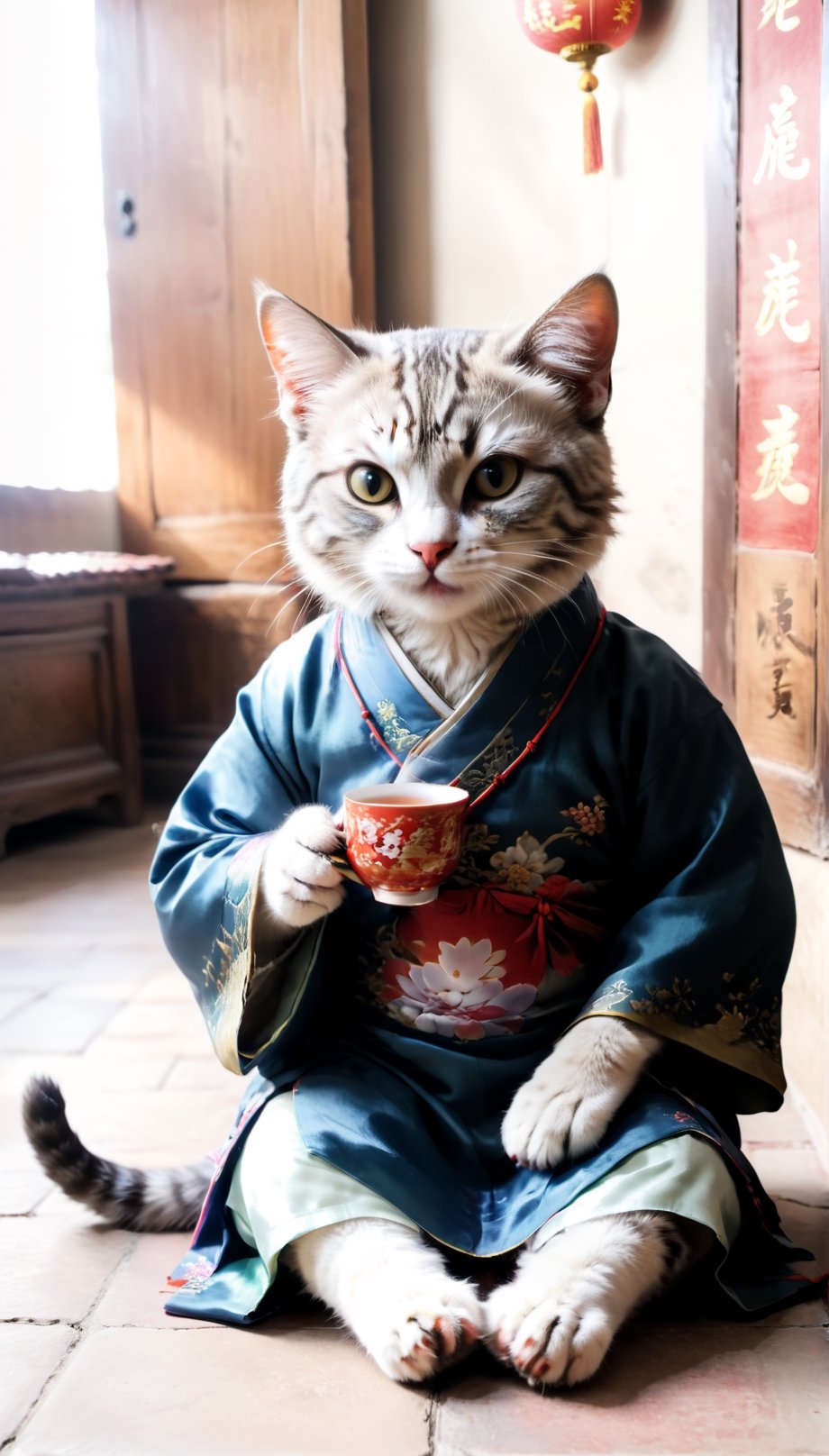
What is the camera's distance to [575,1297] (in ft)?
3.50

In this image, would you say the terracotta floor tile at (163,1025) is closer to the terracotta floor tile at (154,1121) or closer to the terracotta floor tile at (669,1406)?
the terracotta floor tile at (154,1121)

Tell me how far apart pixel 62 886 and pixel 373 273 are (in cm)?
196

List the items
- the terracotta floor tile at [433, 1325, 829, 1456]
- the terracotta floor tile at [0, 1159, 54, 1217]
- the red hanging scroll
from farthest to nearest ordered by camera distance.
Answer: the red hanging scroll, the terracotta floor tile at [0, 1159, 54, 1217], the terracotta floor tile at [433, 1325, 829, 1456]

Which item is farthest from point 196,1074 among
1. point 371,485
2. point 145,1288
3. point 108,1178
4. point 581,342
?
point 581,342

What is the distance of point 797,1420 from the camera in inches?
41.7

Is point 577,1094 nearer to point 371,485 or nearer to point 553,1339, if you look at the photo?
point 553,1339

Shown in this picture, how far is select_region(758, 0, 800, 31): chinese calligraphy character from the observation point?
1.83m

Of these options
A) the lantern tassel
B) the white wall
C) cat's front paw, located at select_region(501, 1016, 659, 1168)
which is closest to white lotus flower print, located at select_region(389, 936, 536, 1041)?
cat's front paw, located at select_region(501, 1016, 659, 1168)

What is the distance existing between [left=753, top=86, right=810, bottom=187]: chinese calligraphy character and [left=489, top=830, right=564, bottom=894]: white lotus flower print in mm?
1197

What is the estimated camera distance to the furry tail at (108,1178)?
1.34 metres

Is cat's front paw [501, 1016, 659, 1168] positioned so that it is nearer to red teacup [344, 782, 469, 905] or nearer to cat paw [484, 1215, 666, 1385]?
cat paw [484, 1215, 666, 1385]

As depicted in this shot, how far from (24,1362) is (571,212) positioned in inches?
110

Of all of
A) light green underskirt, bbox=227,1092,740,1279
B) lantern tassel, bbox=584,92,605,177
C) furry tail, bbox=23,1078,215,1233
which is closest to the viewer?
light green underskirt, bbox=227,1092,740,1279

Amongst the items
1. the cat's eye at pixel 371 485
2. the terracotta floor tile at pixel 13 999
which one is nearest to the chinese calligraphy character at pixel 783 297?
the cat's eye at pixel 371 485
